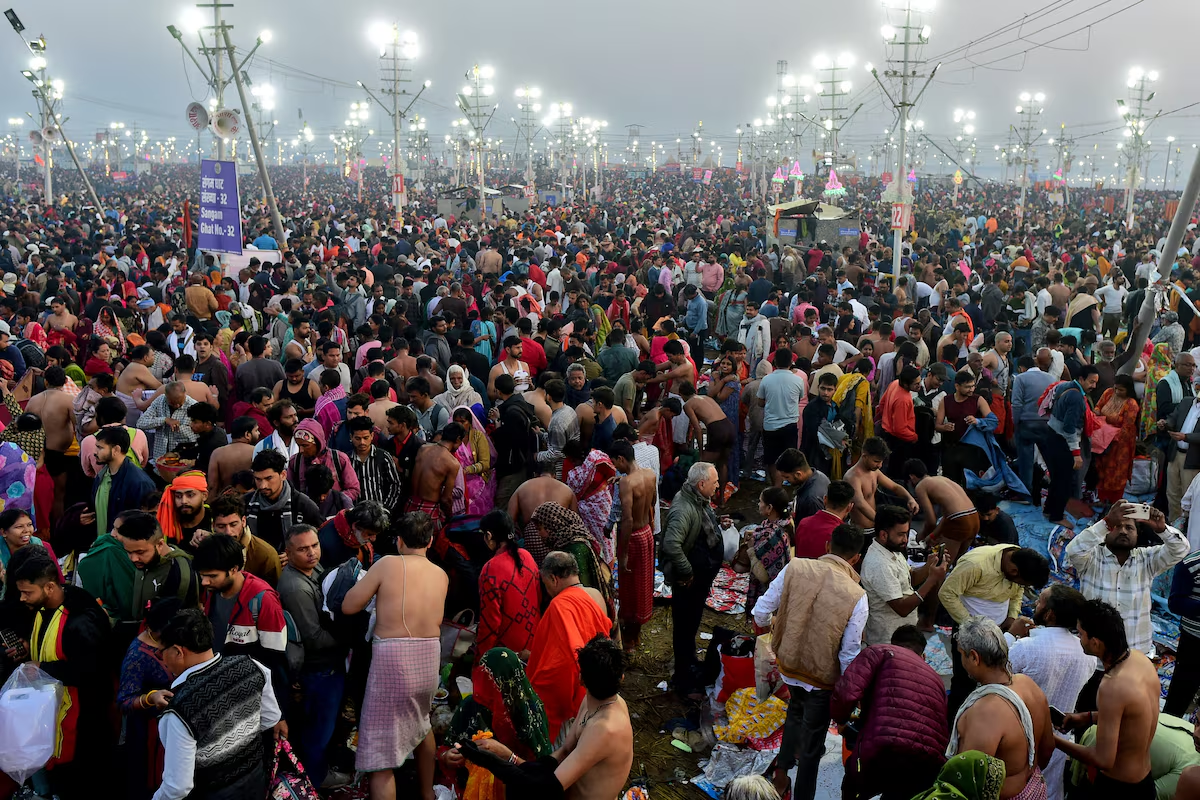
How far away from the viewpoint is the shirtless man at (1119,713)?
395 cm

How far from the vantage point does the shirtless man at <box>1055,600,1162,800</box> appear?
13.0 feet

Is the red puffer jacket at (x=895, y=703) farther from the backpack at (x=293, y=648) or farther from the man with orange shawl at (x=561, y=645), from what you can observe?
the backpack at (x=293, y=648)

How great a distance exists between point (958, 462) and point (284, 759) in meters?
6.21

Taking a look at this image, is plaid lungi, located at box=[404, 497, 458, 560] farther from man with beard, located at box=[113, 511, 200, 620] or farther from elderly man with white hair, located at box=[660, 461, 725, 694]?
man with beard, located at box=[113, 511, 200, 620]

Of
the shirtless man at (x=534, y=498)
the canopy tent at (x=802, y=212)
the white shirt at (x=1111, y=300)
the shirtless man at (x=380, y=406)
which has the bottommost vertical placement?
the shirtless man at (x=534, y=498)

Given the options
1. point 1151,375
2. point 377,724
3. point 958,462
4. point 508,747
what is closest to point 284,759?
point 377,724

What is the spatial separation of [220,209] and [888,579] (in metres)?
12.8

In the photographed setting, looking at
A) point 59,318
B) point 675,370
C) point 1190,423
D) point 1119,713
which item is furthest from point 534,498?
point 59,318

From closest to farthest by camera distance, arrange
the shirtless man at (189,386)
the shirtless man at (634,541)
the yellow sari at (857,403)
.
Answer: the shirtless man at (634,541) → the shirtless man at (189,386) → the yellow sari at (857,403)

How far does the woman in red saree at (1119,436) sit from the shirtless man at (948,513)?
278cm

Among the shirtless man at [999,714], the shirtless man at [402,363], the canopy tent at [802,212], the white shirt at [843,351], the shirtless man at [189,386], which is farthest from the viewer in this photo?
the canopy tent at [802,212]

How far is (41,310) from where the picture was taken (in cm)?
1225

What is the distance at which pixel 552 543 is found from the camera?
5414mm

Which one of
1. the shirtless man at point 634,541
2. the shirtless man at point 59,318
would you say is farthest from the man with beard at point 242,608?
the shirtless man at point 59,318
